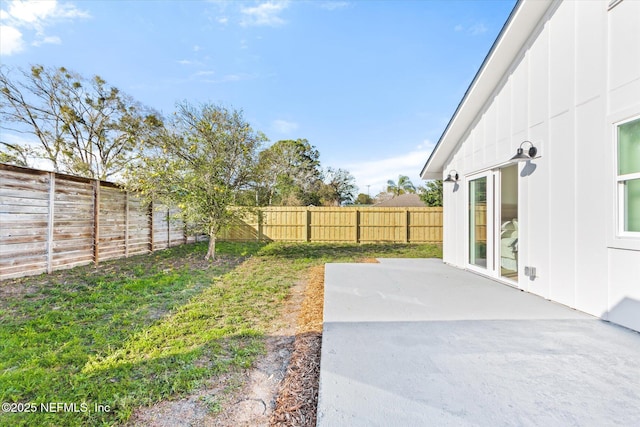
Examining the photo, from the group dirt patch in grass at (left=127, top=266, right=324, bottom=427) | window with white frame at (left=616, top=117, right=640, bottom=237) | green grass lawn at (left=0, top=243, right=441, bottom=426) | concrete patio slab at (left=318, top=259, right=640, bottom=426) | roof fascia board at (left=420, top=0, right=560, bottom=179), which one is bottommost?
green grass lawn at (left=0, top=243, right=441, bottom=426)

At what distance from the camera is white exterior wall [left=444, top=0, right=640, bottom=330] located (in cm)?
299

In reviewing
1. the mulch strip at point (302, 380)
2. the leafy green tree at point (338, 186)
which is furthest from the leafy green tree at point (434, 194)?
the mulch strip at point (302, 380)

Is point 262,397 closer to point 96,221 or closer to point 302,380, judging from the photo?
point 302,380

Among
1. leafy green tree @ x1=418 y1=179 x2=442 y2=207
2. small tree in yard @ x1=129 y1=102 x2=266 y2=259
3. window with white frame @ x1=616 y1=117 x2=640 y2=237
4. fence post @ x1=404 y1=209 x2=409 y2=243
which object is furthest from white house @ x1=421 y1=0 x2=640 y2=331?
leafy green tree @ x1=418 y1=179 x2=442 y2=207

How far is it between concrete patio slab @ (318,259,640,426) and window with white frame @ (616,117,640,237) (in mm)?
1142

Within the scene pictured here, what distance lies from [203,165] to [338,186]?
78.4ft

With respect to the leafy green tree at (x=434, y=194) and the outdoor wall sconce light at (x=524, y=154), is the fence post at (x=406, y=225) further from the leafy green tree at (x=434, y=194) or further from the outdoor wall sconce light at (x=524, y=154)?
the outdoor wall sconce light at (x=524, y=154)

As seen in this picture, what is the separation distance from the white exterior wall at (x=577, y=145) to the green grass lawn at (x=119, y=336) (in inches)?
154

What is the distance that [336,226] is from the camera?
45.7ft

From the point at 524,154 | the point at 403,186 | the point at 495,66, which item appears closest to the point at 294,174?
the point at 495,66

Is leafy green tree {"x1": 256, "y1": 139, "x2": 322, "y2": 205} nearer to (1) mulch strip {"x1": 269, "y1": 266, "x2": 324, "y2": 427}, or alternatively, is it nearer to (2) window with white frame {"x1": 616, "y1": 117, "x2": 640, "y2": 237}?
(1) mulch strip {"x1": 269, "y1": 266, "x2": 324, "y2": 427}

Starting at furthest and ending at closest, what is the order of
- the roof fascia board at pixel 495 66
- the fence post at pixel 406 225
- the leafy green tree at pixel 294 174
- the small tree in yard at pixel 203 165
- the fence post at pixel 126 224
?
the leafy green tree at pixel 294 174 < the fence post at pixel 406 225 < the fence post at pixel 126 224 < the small tree in yard at pixel 203 165 < the roof fascia board at pixel 495 66

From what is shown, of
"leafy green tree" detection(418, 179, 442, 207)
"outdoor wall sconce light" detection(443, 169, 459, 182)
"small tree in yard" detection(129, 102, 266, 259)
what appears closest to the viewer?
"outdoor wall sconce light" detection(443, 169, 459, 182)

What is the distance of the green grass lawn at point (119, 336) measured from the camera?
82.7 inches
